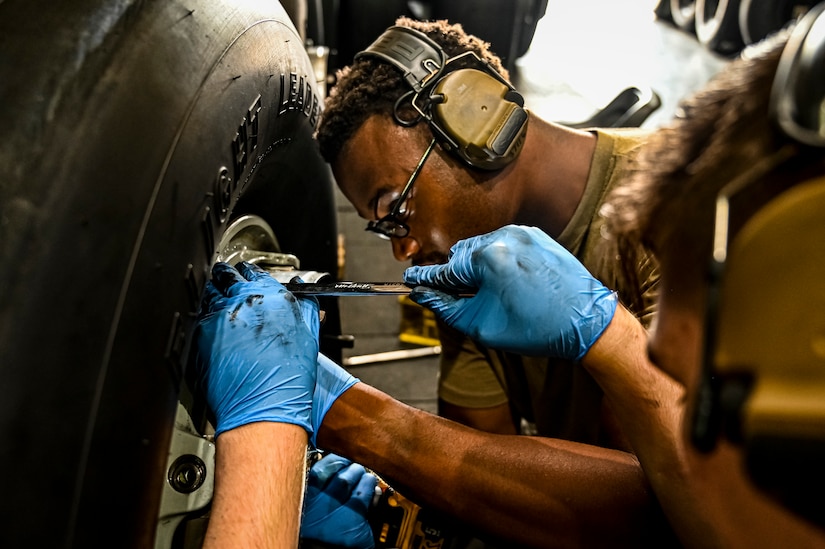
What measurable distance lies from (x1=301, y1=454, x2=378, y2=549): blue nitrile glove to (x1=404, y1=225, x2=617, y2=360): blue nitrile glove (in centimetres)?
45

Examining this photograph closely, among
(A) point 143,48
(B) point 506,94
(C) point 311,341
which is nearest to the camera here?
(A) point 143,48

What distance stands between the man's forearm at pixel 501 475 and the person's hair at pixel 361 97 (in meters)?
0.51

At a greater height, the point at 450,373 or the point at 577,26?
the point at 577,26

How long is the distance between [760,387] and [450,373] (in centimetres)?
114

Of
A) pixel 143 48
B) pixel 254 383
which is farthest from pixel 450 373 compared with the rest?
pixel 143 48

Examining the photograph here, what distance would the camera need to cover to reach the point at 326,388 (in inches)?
42.7

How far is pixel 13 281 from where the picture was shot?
1.77 ft

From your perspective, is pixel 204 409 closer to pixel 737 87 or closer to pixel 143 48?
pixel 143 48

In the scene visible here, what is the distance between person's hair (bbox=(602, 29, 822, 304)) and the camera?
0.50 m

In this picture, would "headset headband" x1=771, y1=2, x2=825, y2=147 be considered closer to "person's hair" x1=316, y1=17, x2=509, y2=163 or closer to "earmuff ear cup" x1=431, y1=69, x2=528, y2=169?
"earmuff ear cup" x1=431, y1=69, x2=528, y2=169

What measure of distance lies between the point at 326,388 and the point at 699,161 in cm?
72

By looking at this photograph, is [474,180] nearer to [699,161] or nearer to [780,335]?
[699,161]

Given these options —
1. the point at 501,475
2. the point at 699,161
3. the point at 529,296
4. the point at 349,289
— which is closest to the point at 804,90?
the point at 699,161

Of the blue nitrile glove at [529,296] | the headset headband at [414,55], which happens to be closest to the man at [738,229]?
the blue nitrile glove at [529,296]
